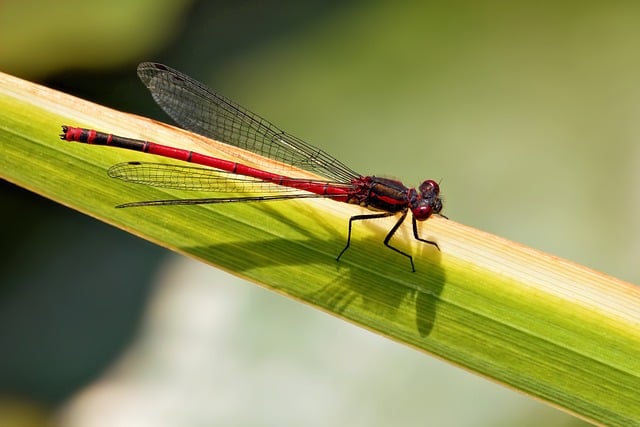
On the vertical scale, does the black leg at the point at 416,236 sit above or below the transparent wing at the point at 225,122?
below

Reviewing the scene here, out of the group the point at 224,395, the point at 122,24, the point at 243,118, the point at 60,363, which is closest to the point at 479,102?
the point at 243,118

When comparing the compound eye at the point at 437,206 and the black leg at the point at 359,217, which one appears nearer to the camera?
the black leg at the point at 359,217

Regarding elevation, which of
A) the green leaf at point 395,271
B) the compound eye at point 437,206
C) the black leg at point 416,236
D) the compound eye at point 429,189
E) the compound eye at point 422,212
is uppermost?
the compound eye at point 429,189

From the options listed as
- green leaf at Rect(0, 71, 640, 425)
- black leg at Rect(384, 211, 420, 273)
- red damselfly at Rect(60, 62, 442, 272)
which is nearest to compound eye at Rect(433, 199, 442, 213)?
red damselfly at Rect(60, 62, 442, 272)

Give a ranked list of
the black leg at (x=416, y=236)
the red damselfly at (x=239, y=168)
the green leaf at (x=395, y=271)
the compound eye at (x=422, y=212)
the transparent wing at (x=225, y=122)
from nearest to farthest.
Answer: the green leaf at (x=395, y=271), the black leg at (x=416, y=236), the red damselfly at (x=239, y=168), the compound eye at (x=422, y=212), the transparent wing at (x=225, y=122)

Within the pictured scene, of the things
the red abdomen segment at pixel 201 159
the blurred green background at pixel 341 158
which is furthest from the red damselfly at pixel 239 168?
the blurred green background at pixel 341 158

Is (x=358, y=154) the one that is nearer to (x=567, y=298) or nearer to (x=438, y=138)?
(x=438, y=138)

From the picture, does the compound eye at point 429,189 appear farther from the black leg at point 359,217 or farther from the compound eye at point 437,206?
the black leg at point 359,217

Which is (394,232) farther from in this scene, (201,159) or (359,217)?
(201,159)
